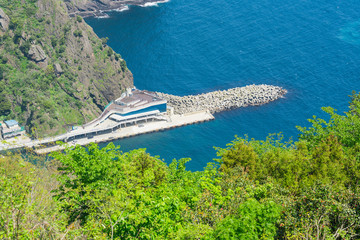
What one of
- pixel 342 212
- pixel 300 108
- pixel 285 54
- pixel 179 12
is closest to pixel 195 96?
pixel 300 108

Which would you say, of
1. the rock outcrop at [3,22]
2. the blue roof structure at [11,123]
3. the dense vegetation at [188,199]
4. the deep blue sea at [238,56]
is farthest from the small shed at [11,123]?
the dense vegetation at [188,199]

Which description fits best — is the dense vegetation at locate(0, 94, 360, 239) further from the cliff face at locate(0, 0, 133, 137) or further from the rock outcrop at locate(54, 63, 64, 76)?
the rock outcrop at locate(54, 63, 64, 76)

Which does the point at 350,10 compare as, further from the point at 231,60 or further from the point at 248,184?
the point at 248,184

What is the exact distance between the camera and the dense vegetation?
25.6 m

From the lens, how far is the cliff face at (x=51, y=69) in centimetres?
10244

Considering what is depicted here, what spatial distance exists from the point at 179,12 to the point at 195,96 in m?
65.4

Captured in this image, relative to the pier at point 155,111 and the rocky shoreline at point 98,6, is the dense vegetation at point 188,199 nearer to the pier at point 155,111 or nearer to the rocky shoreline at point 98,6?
the pier at point 155,111

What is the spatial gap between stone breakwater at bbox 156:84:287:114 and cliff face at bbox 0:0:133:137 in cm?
1847

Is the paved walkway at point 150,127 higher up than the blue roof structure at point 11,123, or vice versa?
the blue roof structure at point 11,123

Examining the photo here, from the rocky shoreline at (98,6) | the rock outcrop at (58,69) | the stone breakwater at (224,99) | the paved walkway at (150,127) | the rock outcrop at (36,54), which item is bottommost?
the paved walkway at (150,127)

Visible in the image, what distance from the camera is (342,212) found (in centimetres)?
3131

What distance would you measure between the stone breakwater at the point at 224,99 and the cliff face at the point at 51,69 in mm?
18470

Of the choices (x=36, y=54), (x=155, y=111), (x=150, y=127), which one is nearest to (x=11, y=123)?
(x=36, y=54)

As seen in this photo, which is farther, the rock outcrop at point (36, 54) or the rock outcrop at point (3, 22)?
the rock outcrop at point (3, 22)
